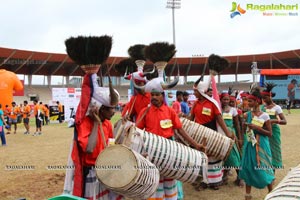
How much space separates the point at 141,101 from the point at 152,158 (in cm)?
178

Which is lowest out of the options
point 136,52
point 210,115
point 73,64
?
point 210,115

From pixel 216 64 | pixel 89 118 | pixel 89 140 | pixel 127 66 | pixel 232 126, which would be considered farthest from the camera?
pixel 127 66

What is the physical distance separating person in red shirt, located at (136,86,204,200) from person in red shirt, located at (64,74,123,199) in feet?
2.67

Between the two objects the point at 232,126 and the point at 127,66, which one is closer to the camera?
the point at 232,126

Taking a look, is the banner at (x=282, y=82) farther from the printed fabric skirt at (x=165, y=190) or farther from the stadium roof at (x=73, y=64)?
the printed fabric skirt at (x=165, y=190)

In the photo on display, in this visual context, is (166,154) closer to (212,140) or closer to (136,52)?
(212,140)

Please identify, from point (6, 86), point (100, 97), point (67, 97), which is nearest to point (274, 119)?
point (100, 97)

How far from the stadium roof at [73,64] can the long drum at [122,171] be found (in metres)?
29.2

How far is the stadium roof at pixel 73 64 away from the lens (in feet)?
109

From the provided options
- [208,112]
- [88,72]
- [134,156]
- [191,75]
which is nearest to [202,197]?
[208,112]

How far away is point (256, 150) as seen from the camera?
4.22 m

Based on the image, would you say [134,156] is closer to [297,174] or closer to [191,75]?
[297,174]

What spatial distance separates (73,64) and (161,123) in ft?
119

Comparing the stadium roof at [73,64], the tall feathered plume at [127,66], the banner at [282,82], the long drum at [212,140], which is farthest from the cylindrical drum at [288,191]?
the banner at [282,82]
